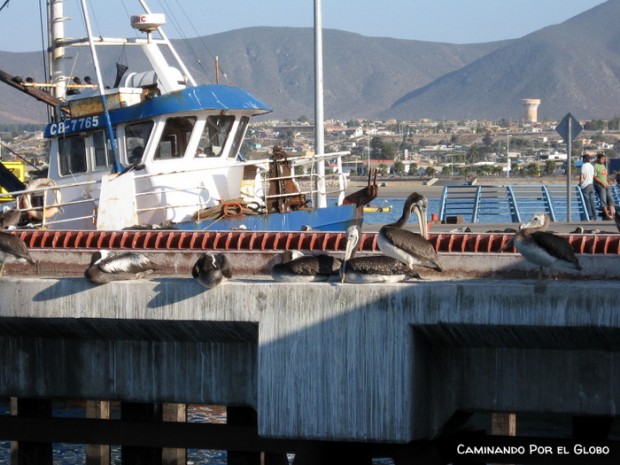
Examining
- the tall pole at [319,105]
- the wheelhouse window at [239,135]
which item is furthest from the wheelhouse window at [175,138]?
the tall pole at [319,105]

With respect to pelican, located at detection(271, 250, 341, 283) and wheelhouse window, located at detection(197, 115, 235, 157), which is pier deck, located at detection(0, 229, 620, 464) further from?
wheelhouse window, located at detection(197, 115, 235, 157)

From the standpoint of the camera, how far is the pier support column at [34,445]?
48.9ft

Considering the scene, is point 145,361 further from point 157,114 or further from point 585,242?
point 157,114

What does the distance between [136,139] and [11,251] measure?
12803mm

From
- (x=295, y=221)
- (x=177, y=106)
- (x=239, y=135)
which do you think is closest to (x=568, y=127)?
(x=295, y=221)

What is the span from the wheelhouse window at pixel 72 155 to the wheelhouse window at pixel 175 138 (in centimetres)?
181

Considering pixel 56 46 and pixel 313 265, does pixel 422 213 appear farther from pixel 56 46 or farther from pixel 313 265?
pixel 56 46

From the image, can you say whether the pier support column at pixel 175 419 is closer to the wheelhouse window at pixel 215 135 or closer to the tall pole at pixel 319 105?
the wheelhouse window at pixel 215 135

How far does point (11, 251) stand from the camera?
1369 cm

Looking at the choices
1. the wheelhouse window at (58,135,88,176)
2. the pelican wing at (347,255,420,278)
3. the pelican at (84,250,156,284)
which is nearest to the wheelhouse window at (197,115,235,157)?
the wheelhouse window at (58,135,88,176)

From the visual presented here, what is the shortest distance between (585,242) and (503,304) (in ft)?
15.8

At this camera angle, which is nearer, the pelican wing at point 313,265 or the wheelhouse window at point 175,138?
the pelican wing at point 313,265

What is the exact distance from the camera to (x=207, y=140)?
26.9m

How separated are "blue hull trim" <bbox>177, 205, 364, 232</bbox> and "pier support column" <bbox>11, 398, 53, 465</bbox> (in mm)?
9357
